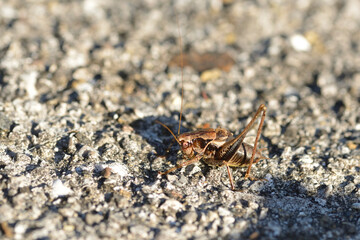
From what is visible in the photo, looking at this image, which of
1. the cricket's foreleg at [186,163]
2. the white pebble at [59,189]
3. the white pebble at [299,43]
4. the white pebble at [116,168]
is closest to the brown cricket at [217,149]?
the cricket's foreleg at [186,163]

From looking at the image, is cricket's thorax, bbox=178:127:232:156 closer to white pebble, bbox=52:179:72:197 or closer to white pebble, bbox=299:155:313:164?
white pebble, bbox=299:155:313:164

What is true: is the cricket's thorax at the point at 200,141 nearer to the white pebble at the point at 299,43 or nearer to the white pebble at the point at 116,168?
the white pebble at the point at 116,168

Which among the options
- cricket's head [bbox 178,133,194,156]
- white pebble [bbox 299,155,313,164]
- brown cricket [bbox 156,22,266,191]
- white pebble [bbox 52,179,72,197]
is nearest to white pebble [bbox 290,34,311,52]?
white pebble [bbox 299,155,313,164]

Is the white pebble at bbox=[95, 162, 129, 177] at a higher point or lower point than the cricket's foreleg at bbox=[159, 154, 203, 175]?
lower

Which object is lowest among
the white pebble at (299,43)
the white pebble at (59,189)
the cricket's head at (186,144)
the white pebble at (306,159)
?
the white pebble at (59,189)

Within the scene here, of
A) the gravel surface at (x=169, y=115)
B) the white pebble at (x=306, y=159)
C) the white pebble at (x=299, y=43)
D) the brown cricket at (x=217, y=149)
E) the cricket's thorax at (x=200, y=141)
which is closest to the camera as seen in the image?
the gravel surface at (x=169, y=115)

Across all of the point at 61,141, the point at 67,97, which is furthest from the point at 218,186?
the point at 67,97

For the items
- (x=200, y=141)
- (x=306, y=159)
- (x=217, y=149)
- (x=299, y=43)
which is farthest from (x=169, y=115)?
(x=299, y=43)

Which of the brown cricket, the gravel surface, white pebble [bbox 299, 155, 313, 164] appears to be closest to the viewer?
the gravel surface

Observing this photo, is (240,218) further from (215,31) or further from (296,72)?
(215,31)
